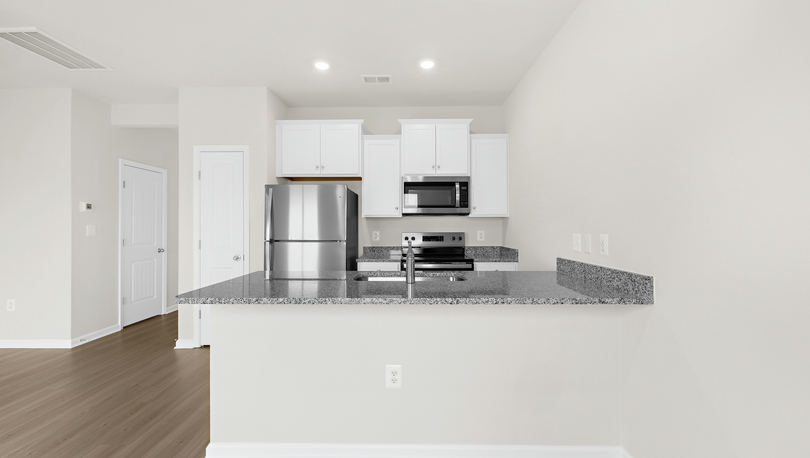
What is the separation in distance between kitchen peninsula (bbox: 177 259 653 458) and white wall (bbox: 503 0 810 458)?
253 mm

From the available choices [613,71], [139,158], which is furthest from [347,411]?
[139,158]

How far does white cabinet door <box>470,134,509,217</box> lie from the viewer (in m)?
4.00

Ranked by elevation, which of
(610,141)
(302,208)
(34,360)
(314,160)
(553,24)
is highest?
(553,24)

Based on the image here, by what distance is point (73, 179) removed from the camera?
12.7 feet

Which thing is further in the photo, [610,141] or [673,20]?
[610,141]

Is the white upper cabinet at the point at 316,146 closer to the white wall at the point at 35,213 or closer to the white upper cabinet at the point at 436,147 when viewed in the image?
the white upper cabinet at the point at 436,147

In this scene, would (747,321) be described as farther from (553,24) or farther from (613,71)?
(553,24)

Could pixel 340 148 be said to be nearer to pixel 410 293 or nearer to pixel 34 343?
pixel 410 293

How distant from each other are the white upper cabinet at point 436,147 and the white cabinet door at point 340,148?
493 mm

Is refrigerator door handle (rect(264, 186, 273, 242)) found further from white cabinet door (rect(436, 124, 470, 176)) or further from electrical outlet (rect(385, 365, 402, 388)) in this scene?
electrical outlet (rect(385, 365, 402, 388))

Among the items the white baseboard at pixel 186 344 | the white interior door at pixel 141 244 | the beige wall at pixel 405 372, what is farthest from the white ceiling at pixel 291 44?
the white baseboard at pixel 186 344

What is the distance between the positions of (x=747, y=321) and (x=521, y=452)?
1.18 m

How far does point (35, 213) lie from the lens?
3.83 m

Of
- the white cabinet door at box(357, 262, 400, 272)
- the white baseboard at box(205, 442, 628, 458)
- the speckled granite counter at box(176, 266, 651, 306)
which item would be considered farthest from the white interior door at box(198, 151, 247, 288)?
the white baseboard at box(205, 442, 628, 458)
